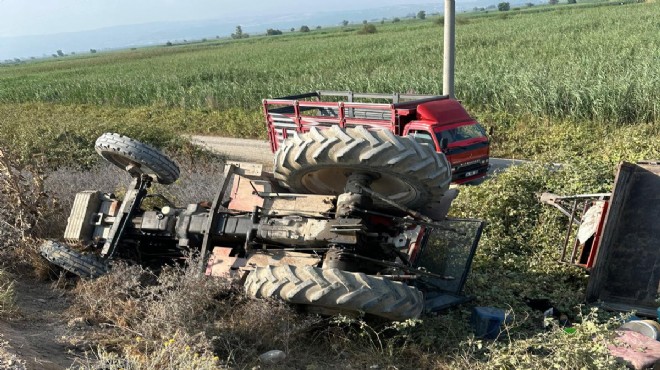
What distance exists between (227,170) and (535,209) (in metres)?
4.13

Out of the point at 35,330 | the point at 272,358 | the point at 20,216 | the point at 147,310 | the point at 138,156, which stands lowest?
the point at 272,358

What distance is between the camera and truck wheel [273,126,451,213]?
4930mm

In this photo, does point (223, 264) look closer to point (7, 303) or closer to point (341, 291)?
point (341, 291)

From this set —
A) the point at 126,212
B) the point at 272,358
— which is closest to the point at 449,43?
the point at 126,212

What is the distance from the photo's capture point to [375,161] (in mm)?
4957

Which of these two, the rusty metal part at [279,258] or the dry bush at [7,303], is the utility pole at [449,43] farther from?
the dry bush at [7,303]

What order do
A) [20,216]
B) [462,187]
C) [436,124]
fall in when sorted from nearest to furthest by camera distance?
[20,216]
[462,187]
[436,124]

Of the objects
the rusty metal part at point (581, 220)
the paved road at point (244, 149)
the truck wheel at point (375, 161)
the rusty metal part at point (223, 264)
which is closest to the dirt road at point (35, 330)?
the rusty metal part at point (223, 264)

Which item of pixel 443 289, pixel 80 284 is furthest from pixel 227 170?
pixel 443 289

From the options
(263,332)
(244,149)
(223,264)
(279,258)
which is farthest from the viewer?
(244,149)

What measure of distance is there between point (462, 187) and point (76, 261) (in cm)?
561

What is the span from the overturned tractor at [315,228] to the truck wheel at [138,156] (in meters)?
0.01

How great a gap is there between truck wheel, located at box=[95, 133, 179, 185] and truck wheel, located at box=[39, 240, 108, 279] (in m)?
1.03

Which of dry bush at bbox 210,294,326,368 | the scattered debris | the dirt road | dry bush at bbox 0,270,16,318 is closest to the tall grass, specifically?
dry bush at bbox 210,294,326,368
